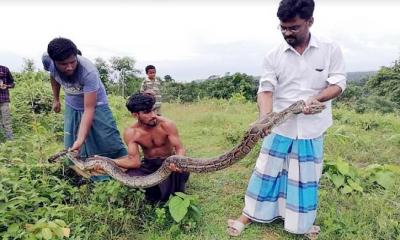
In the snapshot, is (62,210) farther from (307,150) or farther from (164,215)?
(307,150)

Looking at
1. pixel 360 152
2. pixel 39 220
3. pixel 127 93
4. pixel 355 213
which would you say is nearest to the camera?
pixel 39 220

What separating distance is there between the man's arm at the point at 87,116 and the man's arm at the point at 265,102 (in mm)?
1708

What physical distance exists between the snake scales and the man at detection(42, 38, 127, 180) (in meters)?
0.26

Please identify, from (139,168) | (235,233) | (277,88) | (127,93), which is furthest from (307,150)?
(127,93)

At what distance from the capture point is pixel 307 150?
3.32 m

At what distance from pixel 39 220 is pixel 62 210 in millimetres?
297

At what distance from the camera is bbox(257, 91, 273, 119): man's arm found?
3.30 metres

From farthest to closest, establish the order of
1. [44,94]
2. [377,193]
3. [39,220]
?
[44,94] → [377,193] → [39,220]

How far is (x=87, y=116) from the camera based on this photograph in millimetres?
3893

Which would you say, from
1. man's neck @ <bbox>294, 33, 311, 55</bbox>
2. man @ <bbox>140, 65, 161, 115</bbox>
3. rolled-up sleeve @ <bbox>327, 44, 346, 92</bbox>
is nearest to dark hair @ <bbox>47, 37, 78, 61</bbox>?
man's neck @ <bbox>294, 33, 311, 55</bbox>

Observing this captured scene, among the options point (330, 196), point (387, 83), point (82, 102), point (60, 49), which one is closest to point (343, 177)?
point (330, 196)

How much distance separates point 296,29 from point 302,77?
1.41 feet

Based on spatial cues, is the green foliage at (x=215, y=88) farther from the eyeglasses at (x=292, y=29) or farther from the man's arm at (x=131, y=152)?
the eyeglasses at (x=292, y=29)

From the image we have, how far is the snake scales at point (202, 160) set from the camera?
3.10m
